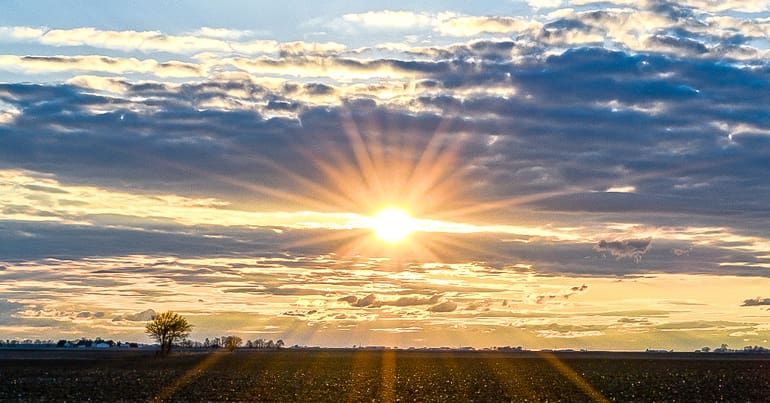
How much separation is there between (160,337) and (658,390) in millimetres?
103446

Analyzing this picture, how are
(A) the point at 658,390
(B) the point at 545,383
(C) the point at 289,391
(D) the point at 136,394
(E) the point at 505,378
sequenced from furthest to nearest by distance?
(E) the point at 505,378 < (B) the point at 545,383 < (A) the point at 658,390 < (C) the point at 289,391 < (D) the point at 136,394

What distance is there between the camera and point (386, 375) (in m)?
102

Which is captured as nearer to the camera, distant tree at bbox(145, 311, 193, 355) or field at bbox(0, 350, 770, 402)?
field at bbox(0, 350, 770, 402)

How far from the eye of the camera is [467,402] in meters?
64.0

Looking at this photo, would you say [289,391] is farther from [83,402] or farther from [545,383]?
[545,383]

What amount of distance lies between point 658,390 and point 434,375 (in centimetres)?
2963

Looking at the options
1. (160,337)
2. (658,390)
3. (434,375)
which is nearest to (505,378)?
(434,375)

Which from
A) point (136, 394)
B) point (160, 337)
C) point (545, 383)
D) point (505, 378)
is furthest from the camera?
point (160, 337)

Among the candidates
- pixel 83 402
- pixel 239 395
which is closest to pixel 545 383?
pixel 239 395

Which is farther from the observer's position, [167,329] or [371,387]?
[167,329]

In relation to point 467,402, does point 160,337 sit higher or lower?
higher

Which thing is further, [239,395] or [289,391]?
[289,391]

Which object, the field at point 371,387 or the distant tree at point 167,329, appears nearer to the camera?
the field at point 371,387

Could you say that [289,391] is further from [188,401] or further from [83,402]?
[83,402]
